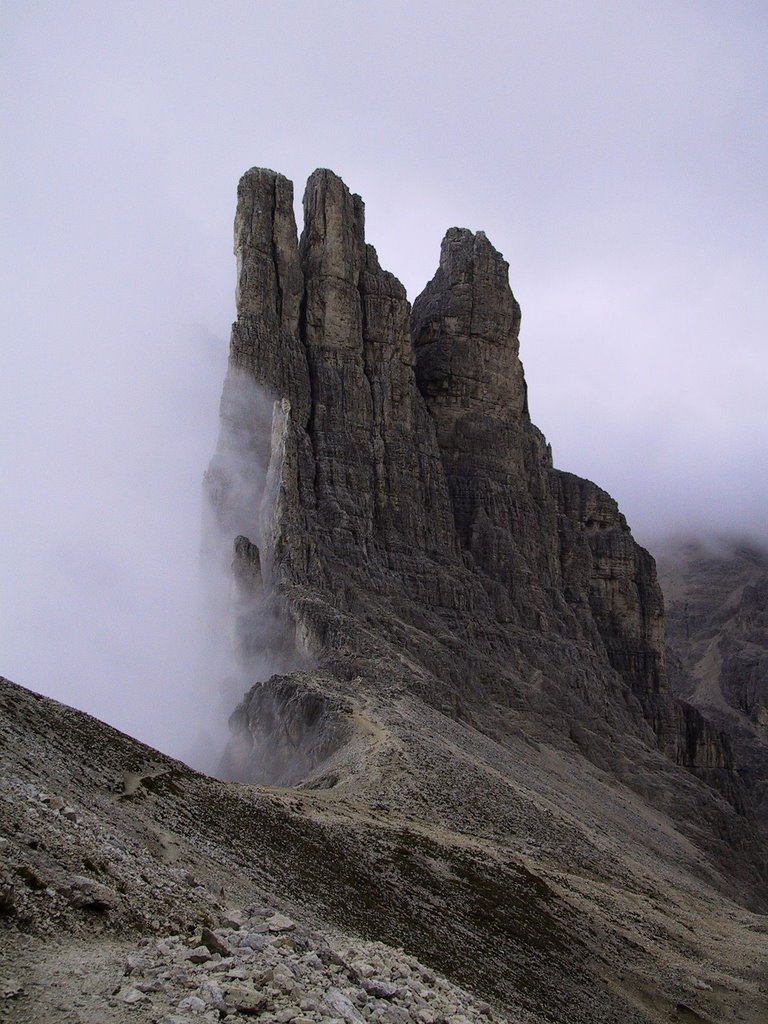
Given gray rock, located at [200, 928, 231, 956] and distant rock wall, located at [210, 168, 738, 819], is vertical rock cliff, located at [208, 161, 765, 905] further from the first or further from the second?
gray rock, located at [200, 928, 231, 956]

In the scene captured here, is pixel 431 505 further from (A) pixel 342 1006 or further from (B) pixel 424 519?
(A) pixel 342 1006

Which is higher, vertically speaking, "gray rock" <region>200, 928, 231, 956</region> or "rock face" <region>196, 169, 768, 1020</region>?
"rock face" <region>196, 169, 768, 1020</region>

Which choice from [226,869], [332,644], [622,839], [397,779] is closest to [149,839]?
[226,869]

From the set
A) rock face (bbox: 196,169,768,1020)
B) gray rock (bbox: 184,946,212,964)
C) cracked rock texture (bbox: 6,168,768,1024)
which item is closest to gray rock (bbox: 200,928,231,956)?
cracked rock texture (bbox: 6,168,768,1024)

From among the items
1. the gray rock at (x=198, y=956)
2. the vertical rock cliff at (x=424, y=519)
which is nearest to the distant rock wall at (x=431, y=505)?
the vertical rock cliff at (x=424, y=519)

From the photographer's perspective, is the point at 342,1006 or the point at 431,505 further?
the point at 431,505

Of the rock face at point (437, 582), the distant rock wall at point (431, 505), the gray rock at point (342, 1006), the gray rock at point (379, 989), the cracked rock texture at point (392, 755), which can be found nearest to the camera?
the gray rock at point (342, 1006)

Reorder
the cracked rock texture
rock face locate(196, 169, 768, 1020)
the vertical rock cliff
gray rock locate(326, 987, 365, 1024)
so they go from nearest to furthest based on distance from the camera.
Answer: gray rock locate(326, 987, 365, 1024), the cracked rock texture, rock face locate(196, 169, 768, 1020), the vertical rock cliff

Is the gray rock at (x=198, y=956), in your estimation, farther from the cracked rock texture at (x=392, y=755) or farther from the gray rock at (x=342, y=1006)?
the gray rock at (x=342, y=1006)

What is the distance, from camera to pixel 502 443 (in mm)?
117500

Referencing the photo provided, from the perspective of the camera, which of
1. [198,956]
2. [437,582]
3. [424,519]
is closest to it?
[198,956]

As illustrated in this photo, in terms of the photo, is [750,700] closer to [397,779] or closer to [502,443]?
[502,443]

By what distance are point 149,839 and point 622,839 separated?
5015cm

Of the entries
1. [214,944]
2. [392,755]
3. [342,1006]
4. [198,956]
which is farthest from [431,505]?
[342,1006]
